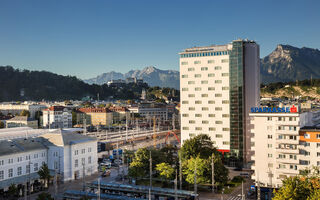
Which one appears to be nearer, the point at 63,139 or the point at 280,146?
the point at 280,146

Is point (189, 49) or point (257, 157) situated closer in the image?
point (257, 157)

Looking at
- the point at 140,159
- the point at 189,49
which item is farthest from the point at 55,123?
the point at 140,159

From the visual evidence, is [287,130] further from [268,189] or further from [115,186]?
[115,186]

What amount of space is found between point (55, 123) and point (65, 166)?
109 meters

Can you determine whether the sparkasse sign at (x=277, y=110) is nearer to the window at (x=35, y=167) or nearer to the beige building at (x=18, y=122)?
the window at (x=35, y=167)

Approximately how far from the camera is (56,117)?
16925 cm

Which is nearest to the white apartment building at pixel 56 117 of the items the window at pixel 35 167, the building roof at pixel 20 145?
the building roof at pixel 20 145

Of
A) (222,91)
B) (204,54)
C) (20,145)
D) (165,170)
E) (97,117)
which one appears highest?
(204,54)

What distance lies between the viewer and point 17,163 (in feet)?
185

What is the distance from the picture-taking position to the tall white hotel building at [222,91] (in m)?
78.4

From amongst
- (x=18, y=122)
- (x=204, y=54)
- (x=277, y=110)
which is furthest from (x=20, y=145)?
(x=18, y=122)

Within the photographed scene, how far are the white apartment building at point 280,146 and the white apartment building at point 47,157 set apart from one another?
3159cm

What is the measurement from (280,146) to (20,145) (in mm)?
47314

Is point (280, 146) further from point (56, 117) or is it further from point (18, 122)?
point (56, 117)
